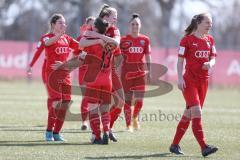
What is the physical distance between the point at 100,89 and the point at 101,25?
1.04 m

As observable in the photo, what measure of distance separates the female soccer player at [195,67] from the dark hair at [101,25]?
4.74 feet

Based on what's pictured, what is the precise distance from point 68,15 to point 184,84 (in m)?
43.4

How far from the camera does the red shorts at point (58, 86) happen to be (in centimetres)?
1290

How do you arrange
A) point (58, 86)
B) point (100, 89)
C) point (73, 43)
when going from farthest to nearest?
1. point (73, 43)
2. point (58, 86)
3. point (100, 89)

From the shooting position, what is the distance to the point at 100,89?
12375 mm

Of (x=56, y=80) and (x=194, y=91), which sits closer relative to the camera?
(x=194, y=91)

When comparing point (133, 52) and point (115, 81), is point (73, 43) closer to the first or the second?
point (115, 81)

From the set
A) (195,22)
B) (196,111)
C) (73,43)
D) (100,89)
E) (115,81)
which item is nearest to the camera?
(196,111)

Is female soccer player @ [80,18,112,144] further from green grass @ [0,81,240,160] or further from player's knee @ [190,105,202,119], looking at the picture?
player's knee @ [190,105,202,119]

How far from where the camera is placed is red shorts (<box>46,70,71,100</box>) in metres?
12.9

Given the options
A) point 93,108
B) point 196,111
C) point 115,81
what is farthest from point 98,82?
point 196,111

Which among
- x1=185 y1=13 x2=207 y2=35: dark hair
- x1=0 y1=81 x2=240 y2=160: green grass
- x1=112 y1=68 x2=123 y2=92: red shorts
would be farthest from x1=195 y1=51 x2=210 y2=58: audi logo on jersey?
x1=112 y1=68 x2=123 y2=92: red shorts

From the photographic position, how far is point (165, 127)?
16.2 meters

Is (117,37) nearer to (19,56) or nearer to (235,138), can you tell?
(235,138)
